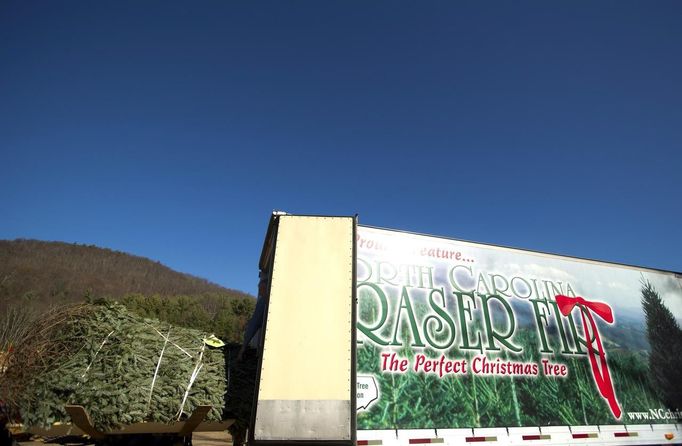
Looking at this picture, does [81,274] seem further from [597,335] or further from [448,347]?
[597,335]

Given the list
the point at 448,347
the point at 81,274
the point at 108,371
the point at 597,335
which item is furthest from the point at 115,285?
the point at 597,335

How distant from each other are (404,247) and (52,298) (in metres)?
62.1

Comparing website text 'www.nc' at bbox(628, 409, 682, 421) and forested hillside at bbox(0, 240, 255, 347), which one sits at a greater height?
forested hillside at bbox(0, 240, 255, 347)

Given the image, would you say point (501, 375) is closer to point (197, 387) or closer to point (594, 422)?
point (594, 422)

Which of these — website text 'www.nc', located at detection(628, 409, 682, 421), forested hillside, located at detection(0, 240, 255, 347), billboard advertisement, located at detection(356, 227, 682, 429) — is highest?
forested hillside, located at detection(0, 240, 255, 347)

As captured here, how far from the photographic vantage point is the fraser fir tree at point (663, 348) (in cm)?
635

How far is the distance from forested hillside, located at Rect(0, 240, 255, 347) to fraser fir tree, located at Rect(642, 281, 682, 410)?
2606cm

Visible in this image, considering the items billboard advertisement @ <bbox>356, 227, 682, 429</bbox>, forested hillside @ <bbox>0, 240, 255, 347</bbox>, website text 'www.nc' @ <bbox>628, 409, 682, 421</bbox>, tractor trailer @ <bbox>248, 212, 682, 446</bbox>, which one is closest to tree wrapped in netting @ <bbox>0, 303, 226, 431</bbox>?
tractor trailer @ <bbox>248, 212, 682, 446</bbox>

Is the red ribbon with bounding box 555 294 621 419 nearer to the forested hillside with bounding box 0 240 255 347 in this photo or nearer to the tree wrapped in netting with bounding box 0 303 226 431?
the tree wrapped in netting with bounding box 0 303 226 431

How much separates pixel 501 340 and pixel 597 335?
2.13m

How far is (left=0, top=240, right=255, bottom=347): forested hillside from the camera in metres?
35.2

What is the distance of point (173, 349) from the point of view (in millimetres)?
4906

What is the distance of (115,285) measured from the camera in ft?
229

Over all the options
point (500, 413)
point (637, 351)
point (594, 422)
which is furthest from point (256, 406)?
point (637, 351)
